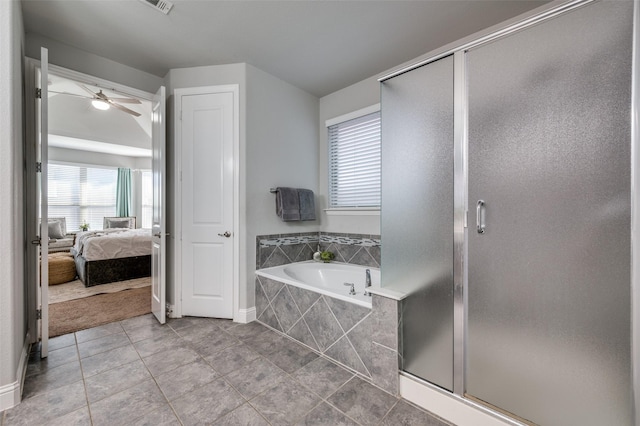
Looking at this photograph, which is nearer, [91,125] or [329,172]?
[329,172]

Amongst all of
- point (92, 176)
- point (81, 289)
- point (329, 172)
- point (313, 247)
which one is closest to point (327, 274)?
point (313, 247)

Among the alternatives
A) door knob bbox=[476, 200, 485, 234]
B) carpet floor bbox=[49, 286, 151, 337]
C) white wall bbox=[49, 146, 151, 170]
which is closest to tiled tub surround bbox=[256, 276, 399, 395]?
door knob bbox=[476, 200, 485, 234]

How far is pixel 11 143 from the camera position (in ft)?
4.92

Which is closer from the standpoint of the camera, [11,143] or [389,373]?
[11,143]

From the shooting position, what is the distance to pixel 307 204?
10.4 ft

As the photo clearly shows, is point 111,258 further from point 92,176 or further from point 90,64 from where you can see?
point 92,176

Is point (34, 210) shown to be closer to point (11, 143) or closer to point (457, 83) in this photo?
point (11, 143)

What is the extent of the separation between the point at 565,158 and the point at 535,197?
7.6 inches

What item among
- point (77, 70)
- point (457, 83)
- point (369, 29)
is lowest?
point (457, 83)

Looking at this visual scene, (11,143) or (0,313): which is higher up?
(11,143)

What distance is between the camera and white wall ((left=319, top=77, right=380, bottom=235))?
2.93 metres

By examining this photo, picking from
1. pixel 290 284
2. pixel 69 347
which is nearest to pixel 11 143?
pixel 69 347

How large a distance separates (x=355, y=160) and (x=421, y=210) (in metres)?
1.68

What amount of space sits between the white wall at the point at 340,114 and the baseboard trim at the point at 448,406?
1.54 metres
